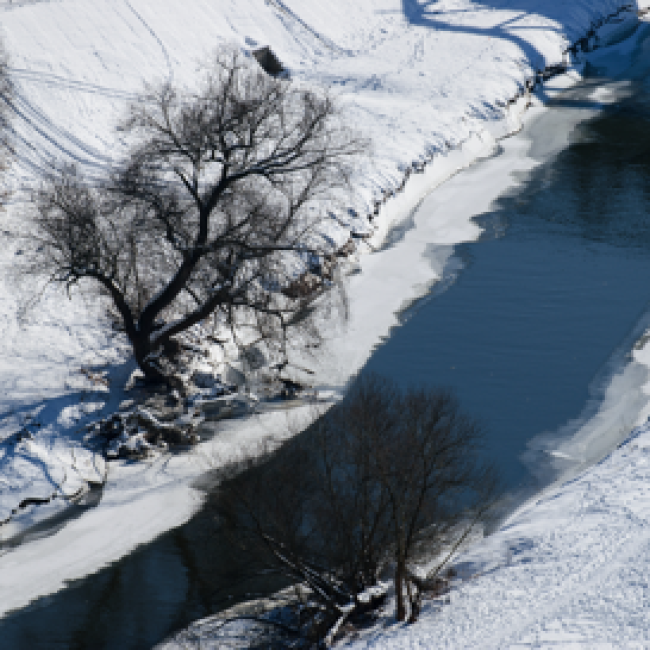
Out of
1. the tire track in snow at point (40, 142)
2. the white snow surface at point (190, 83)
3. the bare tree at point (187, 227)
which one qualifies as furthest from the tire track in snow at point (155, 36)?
the bare tree at point (187, 227)

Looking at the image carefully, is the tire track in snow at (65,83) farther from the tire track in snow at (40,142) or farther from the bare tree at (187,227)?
the bare tree at (187,227)

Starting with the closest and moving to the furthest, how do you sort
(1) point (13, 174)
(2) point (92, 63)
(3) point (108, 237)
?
(3) point (108, 237)
(1) point (13, 174)
(2) point (92, 63)

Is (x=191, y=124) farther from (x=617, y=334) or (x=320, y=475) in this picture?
(x=617, y=334)

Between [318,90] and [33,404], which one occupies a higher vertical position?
[318,90]

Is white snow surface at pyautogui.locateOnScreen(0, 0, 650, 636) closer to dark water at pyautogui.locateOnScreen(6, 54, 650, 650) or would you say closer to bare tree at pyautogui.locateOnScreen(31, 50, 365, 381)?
dark water at pyautogui.locateOnScreen(6, 54, 650, 650)

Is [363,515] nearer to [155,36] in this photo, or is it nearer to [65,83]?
[65,83]

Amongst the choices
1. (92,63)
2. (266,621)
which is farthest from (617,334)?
(92,63)

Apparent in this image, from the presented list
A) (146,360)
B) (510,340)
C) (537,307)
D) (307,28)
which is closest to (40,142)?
(146,360)
